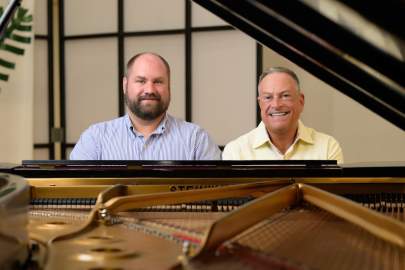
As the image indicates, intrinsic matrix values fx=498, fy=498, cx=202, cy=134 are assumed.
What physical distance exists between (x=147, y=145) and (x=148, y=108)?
198mm

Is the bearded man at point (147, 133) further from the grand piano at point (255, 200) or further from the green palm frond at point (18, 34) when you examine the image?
the green palm frond at point (18, 34)

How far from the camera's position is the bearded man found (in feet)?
8.66

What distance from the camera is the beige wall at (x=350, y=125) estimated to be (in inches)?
130

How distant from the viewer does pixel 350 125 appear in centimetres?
339

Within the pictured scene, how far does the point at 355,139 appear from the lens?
3.38 meters

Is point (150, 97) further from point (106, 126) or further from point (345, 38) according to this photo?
point (345, 38)

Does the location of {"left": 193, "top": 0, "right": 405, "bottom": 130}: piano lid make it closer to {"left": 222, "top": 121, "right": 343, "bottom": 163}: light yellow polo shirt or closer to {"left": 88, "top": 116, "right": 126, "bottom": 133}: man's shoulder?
{"left": 222, "top": 121, "right": 343, "bottom": 163}: light yellow polo shirt

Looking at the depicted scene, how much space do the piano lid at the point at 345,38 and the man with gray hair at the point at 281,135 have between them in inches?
53.6

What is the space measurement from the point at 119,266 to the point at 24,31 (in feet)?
11.2

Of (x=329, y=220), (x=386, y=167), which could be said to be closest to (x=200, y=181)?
(x=329, y=220)

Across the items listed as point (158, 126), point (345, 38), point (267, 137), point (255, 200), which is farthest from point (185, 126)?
point (345, 38)

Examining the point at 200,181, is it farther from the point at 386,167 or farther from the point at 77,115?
the point at 77,115

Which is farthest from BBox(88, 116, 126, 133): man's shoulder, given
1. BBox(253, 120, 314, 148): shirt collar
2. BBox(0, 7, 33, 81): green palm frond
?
BBox(0, 7, 33, 81): green palm frond

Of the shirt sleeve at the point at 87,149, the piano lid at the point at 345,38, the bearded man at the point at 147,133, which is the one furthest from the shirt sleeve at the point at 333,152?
the piano lid at the point at 345,38
